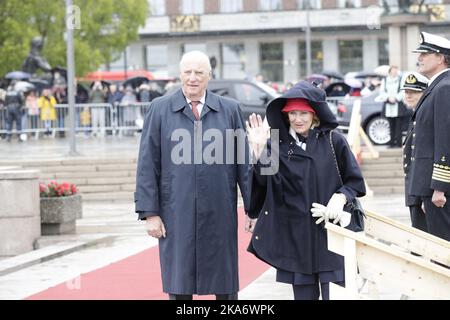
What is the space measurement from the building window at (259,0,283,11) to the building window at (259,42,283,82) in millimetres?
2343

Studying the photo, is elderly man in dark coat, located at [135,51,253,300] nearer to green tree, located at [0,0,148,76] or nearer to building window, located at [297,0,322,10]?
green tree, located at [0,0,148,76]

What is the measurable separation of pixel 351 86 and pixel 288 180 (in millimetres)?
26775

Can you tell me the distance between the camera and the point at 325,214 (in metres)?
6.09

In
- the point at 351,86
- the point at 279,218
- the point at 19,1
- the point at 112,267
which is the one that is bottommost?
the point at 112,267

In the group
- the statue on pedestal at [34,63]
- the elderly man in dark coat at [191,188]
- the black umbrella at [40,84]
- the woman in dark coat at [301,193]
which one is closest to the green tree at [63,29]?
the statue on pedestal at [34,63]

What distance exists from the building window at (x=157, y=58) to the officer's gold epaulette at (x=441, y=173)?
224ft

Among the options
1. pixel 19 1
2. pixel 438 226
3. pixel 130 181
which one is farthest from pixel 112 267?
pixel 19 1

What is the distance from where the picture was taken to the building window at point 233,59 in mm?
74250

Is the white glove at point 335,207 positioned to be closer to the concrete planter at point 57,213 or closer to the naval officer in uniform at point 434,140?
the naval officer in uniform at point 434,140

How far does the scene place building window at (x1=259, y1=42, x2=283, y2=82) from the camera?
73.6m

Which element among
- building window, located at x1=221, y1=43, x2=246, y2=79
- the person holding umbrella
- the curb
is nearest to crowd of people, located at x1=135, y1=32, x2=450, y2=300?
the curb
